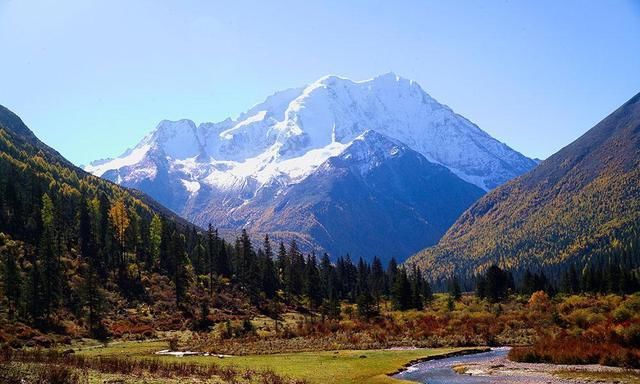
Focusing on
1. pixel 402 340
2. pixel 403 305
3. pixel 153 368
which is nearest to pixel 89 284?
pixel 402 340

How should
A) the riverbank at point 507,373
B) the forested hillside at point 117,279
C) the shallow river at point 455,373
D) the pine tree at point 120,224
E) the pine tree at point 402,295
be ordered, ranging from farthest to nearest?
1. the pine tree at point 120,224
2. the pine tree at point 402,295
3. the forested hillside at point 117,279
4. the shallow river at point 455,373
5. the riverbank at point 507,373

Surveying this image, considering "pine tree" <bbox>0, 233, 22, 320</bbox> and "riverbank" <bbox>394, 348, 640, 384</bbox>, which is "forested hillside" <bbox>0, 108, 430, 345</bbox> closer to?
"pine tree" <bbox>0, 233, 22, 320</bbox>

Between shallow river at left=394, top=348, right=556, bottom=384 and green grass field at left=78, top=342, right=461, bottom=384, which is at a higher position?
green grass field at left=78, top=342, right=461, bottom=384

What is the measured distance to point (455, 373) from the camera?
4744 centimetres

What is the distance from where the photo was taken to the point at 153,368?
137 ft

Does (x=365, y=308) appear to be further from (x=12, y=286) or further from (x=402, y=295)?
(x=12, y=286)

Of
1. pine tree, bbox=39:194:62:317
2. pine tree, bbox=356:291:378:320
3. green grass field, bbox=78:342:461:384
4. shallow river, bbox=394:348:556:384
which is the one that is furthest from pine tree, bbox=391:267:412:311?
pine tree, bbox=39:194:62:317

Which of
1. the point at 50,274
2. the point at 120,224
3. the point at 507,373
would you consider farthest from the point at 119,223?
the point at 507,373

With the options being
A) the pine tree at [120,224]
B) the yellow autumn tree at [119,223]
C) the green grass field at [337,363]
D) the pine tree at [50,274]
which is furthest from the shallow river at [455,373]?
the yellow autumn tree at [119,223]

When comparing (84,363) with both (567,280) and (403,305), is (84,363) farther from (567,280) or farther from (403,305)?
(567,280)

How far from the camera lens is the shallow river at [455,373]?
41891 mm

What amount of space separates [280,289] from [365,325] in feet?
292

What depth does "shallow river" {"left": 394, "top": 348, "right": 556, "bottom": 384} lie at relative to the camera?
137 ft

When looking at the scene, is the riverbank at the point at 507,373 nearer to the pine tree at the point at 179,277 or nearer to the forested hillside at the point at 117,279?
the forested hillside at the point at 117,279
